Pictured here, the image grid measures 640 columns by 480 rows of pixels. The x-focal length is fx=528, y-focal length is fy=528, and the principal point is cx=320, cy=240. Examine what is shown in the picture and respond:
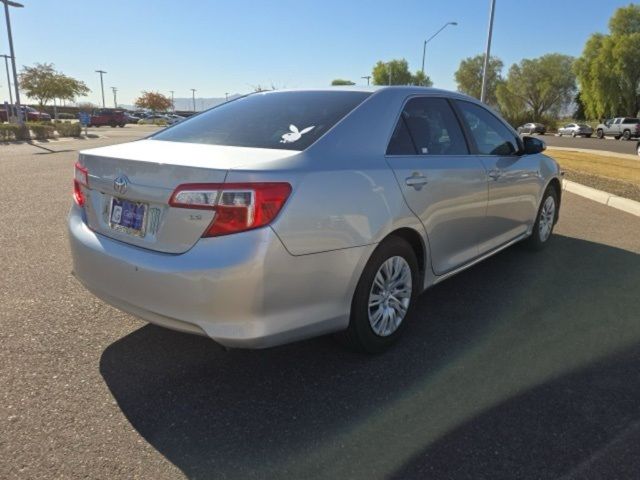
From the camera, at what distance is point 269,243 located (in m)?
2.43

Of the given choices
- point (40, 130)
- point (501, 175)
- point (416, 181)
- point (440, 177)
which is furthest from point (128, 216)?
point (40, 130)

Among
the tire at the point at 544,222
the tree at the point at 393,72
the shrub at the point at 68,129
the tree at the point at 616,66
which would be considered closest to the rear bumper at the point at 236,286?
the tire at the point at 544,222

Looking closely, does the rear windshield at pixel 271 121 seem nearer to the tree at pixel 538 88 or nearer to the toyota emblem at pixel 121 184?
the toyota emblem at pixel 121 184

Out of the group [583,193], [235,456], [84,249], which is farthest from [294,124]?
[583,193]

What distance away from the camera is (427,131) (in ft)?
12.0

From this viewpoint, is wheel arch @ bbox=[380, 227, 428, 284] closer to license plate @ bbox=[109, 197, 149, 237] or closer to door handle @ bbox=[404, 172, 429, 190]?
door handle @ bbox=[404, 172, 429, 190]

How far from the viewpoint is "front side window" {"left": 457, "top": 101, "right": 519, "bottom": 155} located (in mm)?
4246

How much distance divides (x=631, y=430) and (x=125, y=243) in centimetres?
268

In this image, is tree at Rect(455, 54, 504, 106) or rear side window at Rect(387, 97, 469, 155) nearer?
rear side window at Rect(387, 97, 469, 155)

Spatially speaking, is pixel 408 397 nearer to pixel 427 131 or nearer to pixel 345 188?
pixel 345 188

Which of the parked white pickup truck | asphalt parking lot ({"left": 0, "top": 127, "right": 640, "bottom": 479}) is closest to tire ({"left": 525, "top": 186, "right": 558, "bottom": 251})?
asphalt parking lot ({"left": 0, "top": 127, "right": 640, "bottom": 479})

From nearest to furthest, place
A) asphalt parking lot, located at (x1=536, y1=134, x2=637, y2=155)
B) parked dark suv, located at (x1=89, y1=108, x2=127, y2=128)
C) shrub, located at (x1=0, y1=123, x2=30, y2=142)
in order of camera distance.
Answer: shrub, located at (x1=0, y1=123, x2=30, y2=142) < asphalt parking lot, located at (x1=536, y1=134, x2=637, y2=155) < parked dark suv, located at (x1=89, y1=108, x2=127, y2=128)

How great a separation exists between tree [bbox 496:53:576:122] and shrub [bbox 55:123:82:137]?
59.1 meters

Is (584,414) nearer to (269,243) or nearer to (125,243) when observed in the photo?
(269,243)
